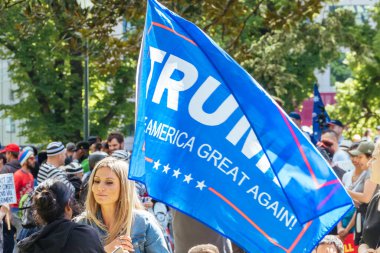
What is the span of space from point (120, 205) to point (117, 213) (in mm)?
52

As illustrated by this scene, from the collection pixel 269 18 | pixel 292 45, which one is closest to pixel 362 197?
pixel 269 18

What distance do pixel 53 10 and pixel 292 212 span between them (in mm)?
8927

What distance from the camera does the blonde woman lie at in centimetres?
672

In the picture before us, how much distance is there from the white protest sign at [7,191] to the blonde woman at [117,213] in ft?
16.2

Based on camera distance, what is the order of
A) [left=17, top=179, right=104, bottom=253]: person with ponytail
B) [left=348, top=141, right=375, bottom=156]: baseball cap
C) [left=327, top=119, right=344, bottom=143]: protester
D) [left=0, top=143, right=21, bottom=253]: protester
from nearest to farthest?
[left=17, top=179, right=104, bottom=253]: person with ponytail → [left=348, top=141, right=375, bottom=156]: baseball cap → [left=0, top=143, right=21, bottom=253]: protester → [left=327, top=119, right=344, bottom=143]: protester

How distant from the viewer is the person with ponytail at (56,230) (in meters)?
5.92

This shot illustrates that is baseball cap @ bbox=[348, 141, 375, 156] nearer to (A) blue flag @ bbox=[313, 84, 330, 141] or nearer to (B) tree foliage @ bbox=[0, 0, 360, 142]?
(A) blue flag @ bbox=[313, 84, 330, 141]

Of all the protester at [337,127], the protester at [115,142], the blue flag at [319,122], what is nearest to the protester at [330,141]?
the protester at [337,127]

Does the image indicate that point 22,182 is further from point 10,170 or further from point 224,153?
point 224,153

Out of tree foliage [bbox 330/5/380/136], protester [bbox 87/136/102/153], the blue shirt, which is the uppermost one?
the blue shirt

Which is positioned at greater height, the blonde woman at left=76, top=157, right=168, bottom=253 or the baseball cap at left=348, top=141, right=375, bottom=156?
the blonde woman at left=76, top=157, right=168, bottom=253

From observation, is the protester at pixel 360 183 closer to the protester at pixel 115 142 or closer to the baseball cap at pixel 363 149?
the baseball cap at pixel 363 149

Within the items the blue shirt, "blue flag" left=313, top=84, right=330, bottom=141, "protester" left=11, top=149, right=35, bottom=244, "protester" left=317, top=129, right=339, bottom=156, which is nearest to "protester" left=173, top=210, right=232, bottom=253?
the blue shirt

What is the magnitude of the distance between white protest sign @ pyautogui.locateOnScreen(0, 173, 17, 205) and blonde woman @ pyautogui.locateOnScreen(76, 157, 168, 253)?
494 centimetres
